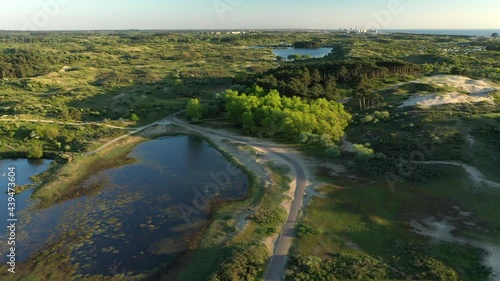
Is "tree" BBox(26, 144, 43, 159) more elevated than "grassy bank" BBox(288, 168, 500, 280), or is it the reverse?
"tree" BBox(26, 144, 43, 159)

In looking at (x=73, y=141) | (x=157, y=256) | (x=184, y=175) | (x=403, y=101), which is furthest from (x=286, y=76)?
(x=157, y=256)

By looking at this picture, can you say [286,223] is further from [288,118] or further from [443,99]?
[443,99]

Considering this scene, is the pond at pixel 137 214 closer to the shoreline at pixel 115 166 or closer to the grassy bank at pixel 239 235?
the shoreline at pixel 115 166

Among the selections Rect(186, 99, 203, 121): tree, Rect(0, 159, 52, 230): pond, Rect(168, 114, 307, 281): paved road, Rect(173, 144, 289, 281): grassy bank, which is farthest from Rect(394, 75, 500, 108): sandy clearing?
Rect(0, 159, 52, 230): pond

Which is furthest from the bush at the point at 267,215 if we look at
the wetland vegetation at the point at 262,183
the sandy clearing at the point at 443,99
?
the sandy clearing at the point at 443,99

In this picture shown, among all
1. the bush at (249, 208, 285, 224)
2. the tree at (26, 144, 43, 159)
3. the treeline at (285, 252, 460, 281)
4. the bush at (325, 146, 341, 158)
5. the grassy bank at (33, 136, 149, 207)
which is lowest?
the treeline at (285, 252, 460, 281)

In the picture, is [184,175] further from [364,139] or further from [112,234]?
[364,139]

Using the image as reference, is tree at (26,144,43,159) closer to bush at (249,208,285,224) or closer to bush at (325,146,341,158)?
bush at (249,208,285,224)

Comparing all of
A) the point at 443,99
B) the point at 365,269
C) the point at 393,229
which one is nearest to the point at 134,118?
the point at 393,229
